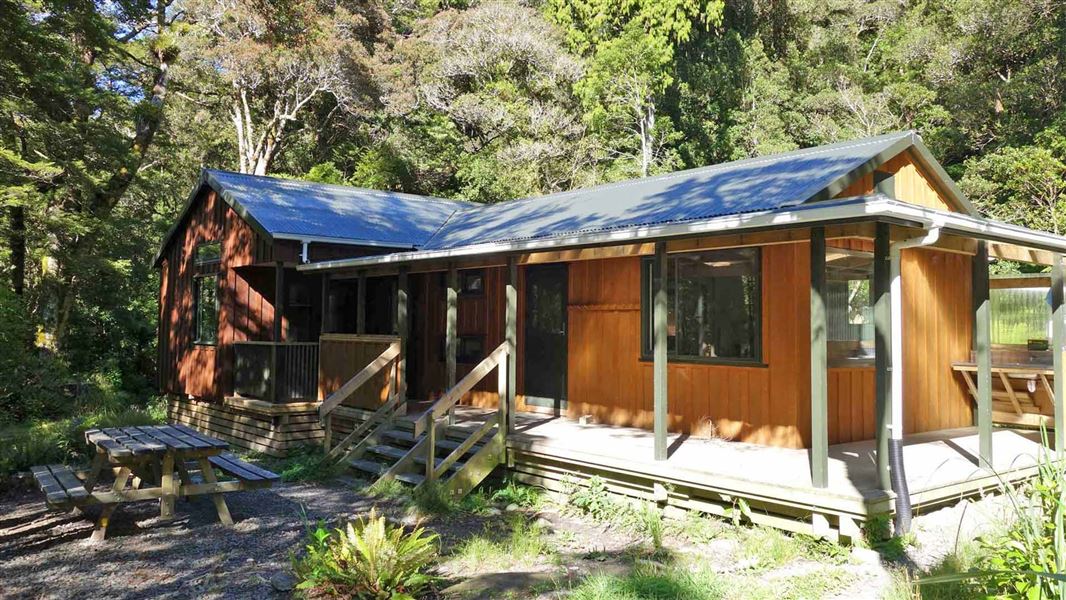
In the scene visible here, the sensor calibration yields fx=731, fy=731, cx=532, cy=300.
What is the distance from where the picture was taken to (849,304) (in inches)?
299

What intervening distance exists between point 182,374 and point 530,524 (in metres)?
9.21

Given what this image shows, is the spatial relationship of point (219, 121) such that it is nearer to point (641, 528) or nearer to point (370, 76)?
point (370, 76)

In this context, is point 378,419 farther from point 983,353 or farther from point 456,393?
point 983,353

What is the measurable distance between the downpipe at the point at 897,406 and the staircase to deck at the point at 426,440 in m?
3.72

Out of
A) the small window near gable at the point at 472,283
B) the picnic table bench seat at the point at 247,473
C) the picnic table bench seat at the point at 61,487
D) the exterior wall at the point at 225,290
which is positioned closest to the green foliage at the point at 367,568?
the picnic table bench seat at the point at 247,473

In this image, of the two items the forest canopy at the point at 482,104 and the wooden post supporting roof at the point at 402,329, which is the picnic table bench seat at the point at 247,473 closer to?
the wooden post supporting roof at the point at 402,329

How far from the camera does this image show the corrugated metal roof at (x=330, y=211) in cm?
1105

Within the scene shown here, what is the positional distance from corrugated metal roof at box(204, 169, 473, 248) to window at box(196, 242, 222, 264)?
1.00 meters

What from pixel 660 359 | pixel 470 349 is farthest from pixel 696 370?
pixel 470 349

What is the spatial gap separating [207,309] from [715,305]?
906 cm

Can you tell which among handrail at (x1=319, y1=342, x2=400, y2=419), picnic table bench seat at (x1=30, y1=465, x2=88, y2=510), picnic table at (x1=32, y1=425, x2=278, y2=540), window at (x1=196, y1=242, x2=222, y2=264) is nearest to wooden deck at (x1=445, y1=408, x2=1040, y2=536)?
handrail at (x1=319, y1=342, x2=400, y2=419)

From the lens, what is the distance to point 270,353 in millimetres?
10336

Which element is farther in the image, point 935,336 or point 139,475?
point 935,336

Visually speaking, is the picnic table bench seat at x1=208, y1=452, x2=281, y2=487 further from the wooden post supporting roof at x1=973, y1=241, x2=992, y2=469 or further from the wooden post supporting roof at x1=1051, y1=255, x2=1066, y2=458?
the wooden post supporting roof at x1=1051, y1=255, x2=1066, y2=458
